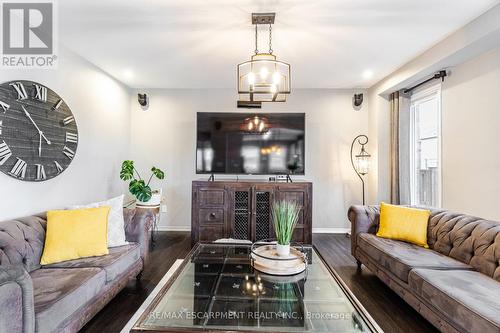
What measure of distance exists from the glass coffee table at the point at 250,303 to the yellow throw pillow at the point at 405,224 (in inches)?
43.0

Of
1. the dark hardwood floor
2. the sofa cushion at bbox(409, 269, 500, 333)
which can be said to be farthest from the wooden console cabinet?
the sofa cushion at bbox(409, 269, 500, 333)

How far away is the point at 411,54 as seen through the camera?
10.7 feet

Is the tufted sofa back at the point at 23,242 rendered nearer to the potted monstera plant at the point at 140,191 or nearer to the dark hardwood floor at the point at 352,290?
the dark hardwood floor at the point at 352,290

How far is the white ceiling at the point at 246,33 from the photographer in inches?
90.4

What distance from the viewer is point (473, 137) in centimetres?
287

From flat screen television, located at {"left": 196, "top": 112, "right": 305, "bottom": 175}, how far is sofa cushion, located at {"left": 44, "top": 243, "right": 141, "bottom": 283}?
2055 mm

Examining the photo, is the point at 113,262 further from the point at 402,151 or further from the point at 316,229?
the point at 402,151

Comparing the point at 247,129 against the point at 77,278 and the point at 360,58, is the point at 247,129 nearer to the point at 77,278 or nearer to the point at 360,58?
the point at 360,58

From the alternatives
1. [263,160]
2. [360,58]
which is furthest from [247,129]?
[360,58]

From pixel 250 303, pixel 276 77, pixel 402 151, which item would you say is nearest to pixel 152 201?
pixel 276 77

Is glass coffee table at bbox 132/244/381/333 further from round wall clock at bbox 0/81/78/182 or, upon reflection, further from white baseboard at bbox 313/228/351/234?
white baseboard at bbox 313/228/351/234

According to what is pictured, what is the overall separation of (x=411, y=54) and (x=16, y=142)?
175 inches

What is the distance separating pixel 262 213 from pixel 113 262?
230 centimetres

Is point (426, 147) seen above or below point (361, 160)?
above
